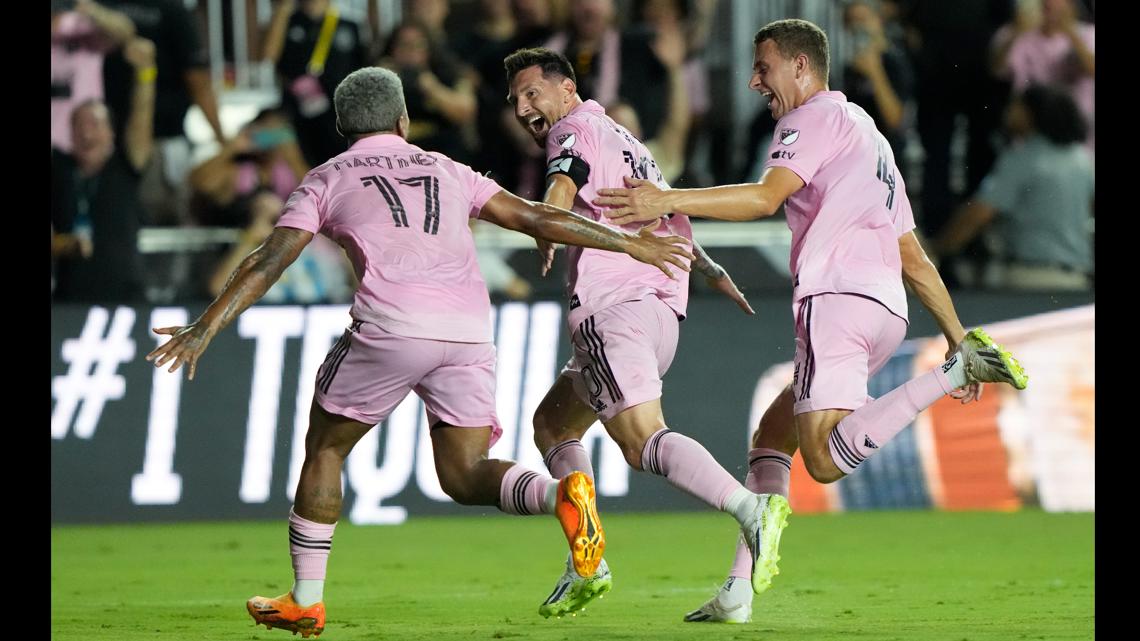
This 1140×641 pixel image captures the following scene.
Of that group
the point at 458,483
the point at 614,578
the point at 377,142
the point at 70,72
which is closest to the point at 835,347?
the point at 458,483

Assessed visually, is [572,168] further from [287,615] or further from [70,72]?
[70,72]

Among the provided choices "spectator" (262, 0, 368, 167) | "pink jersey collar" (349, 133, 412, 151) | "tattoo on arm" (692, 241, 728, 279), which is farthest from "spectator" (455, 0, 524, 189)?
"pink jersey collar" (349, 133, 412, 151)

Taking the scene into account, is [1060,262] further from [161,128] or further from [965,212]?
[161,128]

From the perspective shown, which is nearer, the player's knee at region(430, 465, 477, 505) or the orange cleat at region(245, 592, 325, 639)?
the orange cleat at region(245, 592, 325, 639)

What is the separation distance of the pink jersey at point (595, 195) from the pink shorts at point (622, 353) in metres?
0.06

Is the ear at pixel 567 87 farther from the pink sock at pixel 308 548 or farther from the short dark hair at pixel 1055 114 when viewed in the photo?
the short dark hair at pixel 1055 114

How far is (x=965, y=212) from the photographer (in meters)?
12.3

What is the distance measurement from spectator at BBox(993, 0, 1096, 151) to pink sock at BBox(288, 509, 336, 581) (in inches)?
302

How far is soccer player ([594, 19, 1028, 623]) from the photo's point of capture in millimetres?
6629

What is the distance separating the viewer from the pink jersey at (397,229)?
254 inches

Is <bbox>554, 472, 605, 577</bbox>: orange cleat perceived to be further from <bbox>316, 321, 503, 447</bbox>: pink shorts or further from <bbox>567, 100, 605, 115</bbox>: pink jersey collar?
<bbox>567, 100, 605, 115</bbox>: pink jersey collar

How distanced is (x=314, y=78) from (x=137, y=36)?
146cm

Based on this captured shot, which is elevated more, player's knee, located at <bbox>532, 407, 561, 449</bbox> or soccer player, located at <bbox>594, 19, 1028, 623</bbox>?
soccer player, located at <bbox>594, 19, 1028, 623</bbox>

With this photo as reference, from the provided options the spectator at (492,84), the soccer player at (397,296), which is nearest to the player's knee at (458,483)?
the soccer player at (397,296)
